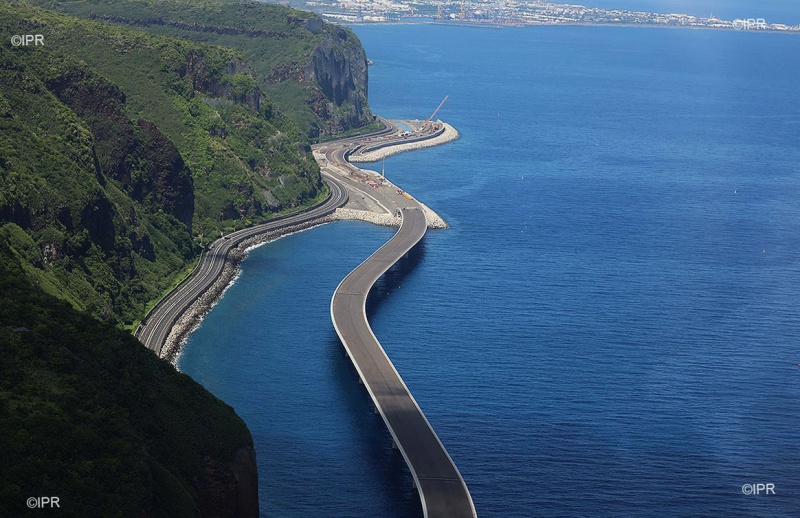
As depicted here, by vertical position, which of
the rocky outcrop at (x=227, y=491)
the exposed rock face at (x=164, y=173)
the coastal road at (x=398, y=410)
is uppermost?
the exposed rock face at (x=164, y=173)

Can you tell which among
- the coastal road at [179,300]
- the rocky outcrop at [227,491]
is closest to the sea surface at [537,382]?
the coastal road at [179,300]

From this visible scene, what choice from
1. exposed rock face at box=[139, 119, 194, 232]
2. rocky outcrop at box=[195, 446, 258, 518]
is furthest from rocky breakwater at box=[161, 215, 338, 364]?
rocky outcrop at box=[195, 446, 258, 518]

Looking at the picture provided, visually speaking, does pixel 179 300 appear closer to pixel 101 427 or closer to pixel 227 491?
pixel 227 491

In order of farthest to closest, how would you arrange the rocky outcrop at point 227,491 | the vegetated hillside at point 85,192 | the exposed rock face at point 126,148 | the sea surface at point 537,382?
the exposed rock face at point 126,148 < the vegetated hillside at point 85,192 < the sea surface at point 537,382 < the rocky outcrop at point 227,491

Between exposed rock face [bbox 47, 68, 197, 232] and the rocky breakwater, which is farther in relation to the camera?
exposed rock face [bbox 47, 68, 197, 232]

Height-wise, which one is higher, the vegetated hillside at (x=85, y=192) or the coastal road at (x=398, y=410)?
the vegetated hillside at (x=85, y=192)

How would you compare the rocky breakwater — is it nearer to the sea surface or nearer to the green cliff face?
the sea surface

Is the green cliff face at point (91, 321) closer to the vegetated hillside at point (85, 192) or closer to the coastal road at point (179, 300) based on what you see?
the vegetated hillside at point (85, 192)

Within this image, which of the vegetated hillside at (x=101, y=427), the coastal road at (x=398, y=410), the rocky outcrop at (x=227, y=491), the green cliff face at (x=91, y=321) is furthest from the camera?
the coastal road at (x=398, y=410)

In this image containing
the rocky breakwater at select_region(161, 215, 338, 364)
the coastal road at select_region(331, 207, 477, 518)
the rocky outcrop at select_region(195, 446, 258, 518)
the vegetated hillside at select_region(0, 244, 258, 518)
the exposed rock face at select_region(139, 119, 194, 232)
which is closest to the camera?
the vegetated hillside at select_region(0, 244, 258, 518)
